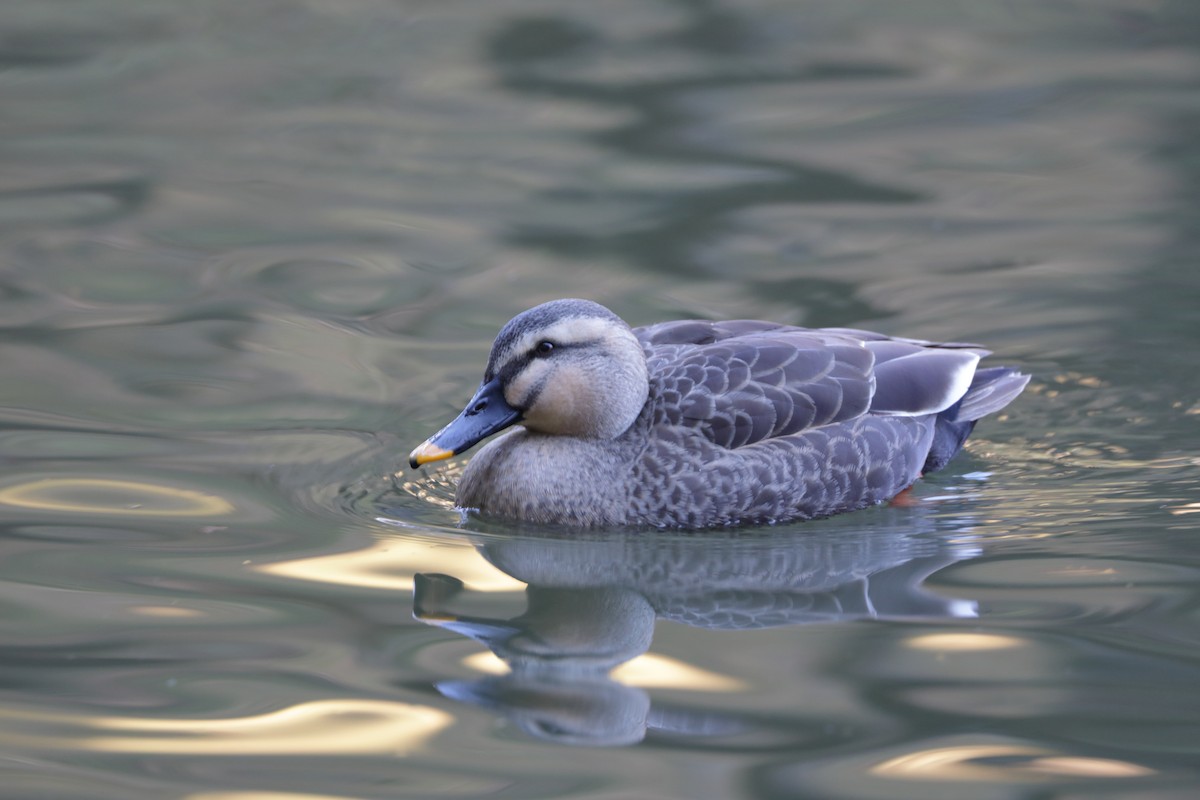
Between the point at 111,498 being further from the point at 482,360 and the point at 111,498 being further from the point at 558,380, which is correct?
the point at 482,360

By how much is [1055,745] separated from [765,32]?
11.3 m

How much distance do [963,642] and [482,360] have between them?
4354 millimetres

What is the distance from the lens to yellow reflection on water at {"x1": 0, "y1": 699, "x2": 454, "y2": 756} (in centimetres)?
553

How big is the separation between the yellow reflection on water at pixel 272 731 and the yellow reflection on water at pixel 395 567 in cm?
119

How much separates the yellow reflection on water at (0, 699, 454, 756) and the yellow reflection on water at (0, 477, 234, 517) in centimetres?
206

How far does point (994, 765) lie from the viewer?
5.37 m

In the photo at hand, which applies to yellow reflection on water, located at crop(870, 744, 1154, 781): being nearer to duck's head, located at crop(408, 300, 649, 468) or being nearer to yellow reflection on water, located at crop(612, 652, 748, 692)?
yellow reflection on water, located at crop(612, 652, 748, 692)

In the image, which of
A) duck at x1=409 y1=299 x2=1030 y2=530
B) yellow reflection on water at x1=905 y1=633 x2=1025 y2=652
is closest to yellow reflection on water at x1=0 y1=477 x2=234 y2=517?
duck at x1=409 y1=299 x2=1030 y2=530

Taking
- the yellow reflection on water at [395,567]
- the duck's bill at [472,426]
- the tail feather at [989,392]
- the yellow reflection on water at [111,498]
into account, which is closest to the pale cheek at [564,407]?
the duck's bill at [472,426]

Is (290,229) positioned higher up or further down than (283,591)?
higher up

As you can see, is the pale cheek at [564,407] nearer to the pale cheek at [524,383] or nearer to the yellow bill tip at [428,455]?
the pale cheek at [524,383]

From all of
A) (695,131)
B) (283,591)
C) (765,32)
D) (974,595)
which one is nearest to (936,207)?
(695,131)

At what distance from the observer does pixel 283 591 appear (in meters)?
6.82

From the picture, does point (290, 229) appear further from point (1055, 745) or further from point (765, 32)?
point (1055, 745)
